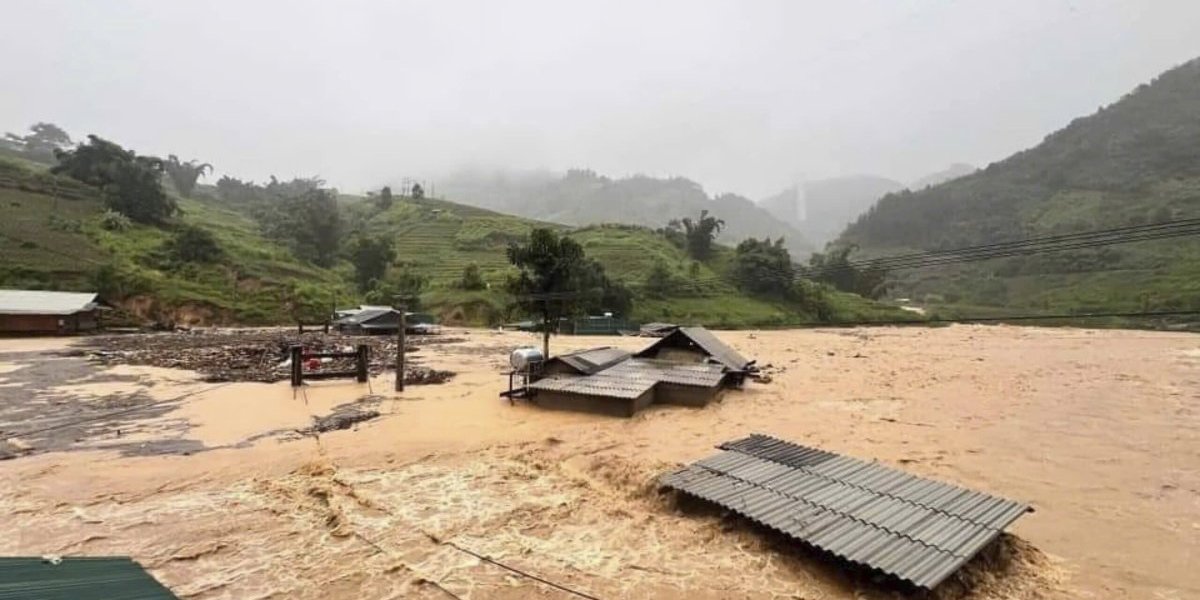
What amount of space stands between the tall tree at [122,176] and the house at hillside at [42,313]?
27406mm

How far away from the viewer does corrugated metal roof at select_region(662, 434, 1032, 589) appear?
7844mm

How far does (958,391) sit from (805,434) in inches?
467

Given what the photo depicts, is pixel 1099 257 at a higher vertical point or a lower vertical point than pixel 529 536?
higher

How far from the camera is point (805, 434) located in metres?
16.4

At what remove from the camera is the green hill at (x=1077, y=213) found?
7194cm

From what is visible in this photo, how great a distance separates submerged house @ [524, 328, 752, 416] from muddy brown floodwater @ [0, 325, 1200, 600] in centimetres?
67

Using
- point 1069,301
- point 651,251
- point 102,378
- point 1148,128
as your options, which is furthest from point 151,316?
point 1148,128

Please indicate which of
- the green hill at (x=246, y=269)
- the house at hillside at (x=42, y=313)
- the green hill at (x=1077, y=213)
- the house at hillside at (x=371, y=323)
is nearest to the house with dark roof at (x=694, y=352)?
the house at hillside at (x=371, y=323)

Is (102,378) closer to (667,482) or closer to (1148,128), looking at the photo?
(667,482)

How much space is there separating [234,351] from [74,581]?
30955 mm

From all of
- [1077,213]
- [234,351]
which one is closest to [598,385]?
[234,351]

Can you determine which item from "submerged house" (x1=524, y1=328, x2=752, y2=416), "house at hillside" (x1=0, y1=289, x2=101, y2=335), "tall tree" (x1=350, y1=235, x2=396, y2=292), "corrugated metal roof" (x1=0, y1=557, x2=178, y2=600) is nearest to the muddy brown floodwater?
"submerged house" (x1=524, y1=328, x2=752, y2=416)

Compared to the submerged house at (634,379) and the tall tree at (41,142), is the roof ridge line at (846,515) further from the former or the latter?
the tall tree at (41,142)

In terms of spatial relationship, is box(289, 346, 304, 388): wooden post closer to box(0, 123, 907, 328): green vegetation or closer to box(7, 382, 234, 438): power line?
box(7, 382, 234, 438): power line
